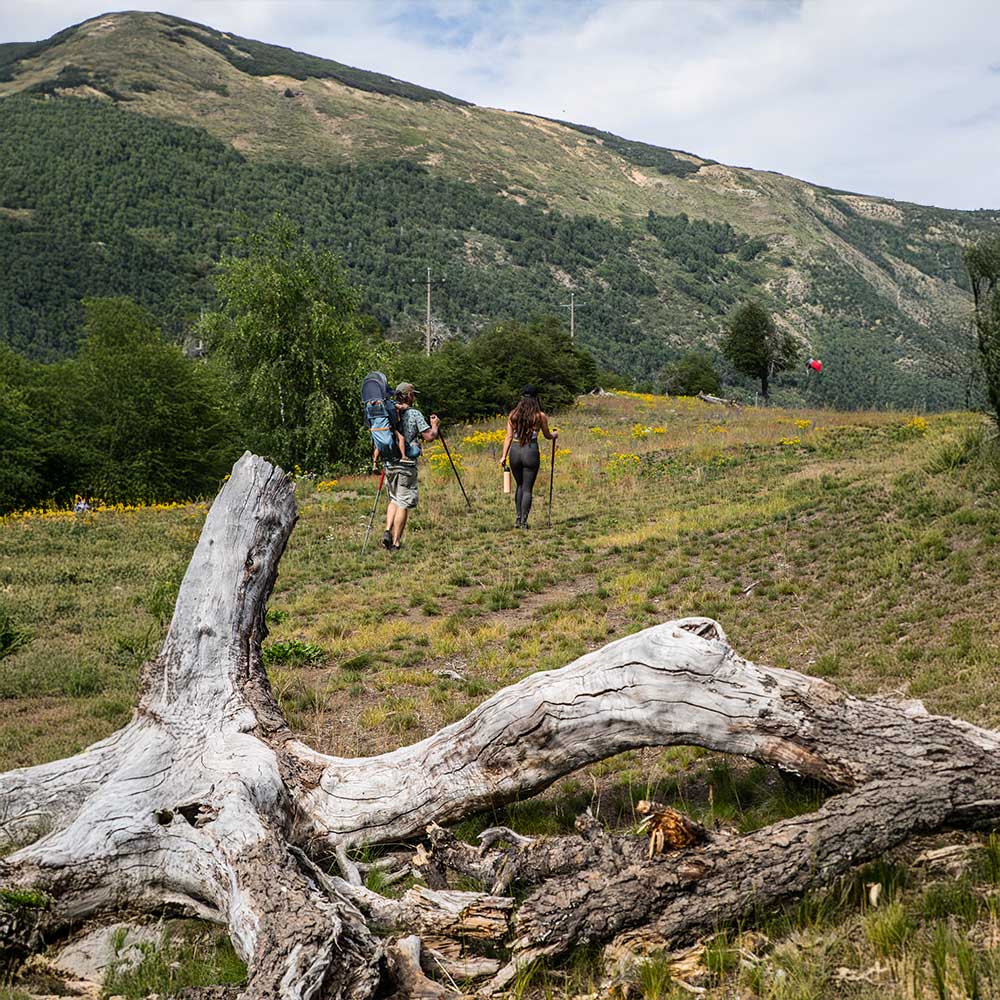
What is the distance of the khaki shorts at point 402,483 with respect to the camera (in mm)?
12141

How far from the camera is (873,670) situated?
6.09 metres

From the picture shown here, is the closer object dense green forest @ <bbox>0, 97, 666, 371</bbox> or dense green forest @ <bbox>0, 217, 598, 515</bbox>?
dense green forest @ <bbox>0, 217, 598, 515</bbox>

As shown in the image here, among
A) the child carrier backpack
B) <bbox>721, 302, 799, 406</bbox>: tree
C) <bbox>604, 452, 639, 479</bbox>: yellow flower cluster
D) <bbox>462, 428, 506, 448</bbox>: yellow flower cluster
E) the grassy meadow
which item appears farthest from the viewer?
<bbox>721, 302, 799, 406</bbox>: tree

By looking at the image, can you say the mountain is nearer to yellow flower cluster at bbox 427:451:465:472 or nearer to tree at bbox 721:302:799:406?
tree at bbox 721:302:799:406

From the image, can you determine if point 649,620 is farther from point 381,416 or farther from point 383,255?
point 383,255

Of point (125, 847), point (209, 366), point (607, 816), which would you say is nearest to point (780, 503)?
point (607, 816)

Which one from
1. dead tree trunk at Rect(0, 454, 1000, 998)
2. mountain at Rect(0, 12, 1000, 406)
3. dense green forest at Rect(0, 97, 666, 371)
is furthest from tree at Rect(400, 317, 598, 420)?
dense green forest at Rect(0, 97, 666, 371)

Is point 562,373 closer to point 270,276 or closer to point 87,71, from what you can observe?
point 270,276

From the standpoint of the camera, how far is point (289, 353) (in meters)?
27.1

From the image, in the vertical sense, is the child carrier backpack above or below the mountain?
below

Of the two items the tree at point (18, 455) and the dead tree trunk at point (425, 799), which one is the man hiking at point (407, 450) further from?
the tree at point (18, 455)

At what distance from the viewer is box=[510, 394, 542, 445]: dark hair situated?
13320 mm

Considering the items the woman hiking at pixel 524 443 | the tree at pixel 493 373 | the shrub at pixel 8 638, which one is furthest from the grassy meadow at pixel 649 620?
the tree at pixel 493 373

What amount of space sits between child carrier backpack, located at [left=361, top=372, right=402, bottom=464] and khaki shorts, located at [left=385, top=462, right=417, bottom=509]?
18 centimetres
